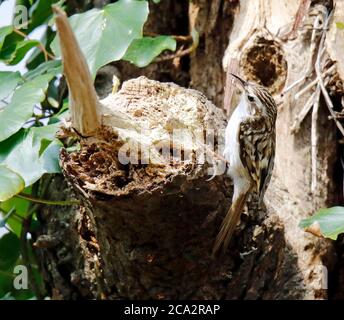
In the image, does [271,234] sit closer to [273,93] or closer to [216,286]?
[216,286]

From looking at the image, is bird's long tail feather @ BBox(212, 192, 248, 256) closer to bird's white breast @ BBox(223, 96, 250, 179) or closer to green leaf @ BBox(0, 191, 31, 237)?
bird's white breast @ BBox(223, 96, 250, 179)

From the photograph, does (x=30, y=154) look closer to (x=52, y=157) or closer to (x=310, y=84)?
(x=52, y=157)

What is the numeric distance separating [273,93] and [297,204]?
48 cm

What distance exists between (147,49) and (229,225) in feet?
2.84

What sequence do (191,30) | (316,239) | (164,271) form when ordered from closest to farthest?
(164,271) < (316,239) < (191,30)

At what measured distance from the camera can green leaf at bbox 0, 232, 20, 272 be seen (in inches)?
Answer: 133

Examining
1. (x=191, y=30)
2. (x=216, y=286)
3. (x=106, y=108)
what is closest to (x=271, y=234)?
(x=216, y=286)

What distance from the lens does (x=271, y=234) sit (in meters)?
2.66

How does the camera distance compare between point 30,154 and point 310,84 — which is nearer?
point 30,154

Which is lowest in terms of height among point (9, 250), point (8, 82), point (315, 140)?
point (9, 250)

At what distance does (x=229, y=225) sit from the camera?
2520 mm

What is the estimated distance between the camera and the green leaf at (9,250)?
337 centimetres

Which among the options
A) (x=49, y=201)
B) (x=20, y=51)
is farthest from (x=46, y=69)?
(x=49, y=201)

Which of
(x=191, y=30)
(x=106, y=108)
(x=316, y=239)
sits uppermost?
(x=106, y=108)
